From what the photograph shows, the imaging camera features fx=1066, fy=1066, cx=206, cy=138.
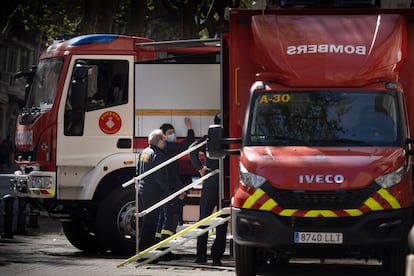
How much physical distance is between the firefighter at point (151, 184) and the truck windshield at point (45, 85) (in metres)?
2.03

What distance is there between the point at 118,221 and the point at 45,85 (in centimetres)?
246

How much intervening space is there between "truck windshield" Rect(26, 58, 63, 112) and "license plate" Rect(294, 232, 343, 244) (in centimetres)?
605

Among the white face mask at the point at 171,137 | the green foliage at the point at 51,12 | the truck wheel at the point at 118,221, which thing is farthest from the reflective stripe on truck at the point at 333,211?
the green foliage at the point at 51,12

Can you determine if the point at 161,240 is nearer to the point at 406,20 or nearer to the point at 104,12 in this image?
the point at 406,20

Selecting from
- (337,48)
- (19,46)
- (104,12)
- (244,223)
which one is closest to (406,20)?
(337,48)

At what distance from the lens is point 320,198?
37.1 ft

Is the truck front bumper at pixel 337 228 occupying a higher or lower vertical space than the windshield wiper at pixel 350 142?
lower

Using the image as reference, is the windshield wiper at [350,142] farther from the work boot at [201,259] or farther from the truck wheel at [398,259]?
the work boot at [201,259]

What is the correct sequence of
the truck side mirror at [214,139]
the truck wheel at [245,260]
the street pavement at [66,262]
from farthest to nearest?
the street pavement at [66,262] < the truck side mirror at [214,139] < the truck wheel at [245,260]

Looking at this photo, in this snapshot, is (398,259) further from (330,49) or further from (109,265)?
(109,265)

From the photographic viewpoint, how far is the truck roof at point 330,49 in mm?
12156

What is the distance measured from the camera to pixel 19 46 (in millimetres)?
70438

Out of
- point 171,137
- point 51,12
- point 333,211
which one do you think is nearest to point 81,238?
point 171,137

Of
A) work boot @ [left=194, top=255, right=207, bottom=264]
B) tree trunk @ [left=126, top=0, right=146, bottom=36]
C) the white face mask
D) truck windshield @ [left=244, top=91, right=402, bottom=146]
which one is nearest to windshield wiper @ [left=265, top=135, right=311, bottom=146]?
truck windshield @ [left=244, top=91, right=402, bottom=146]
